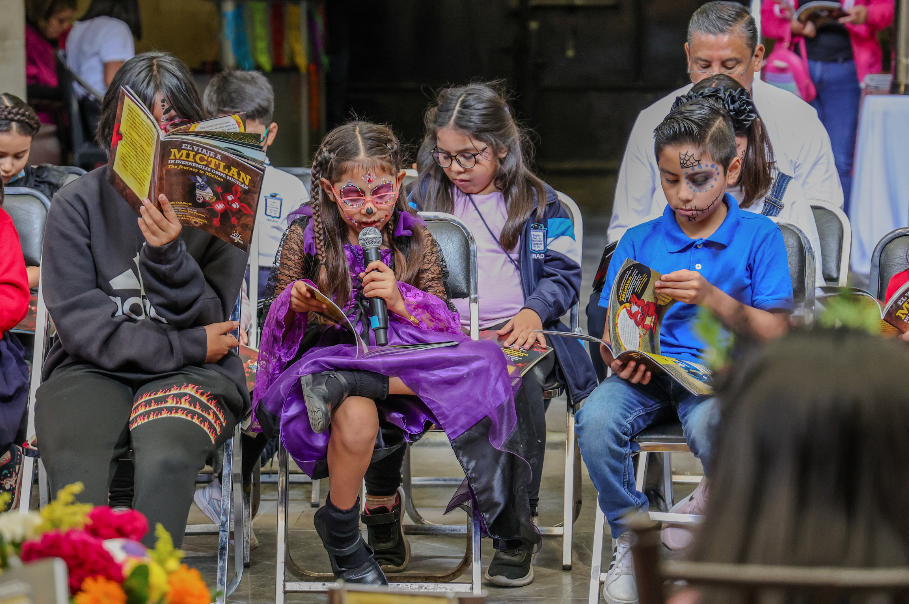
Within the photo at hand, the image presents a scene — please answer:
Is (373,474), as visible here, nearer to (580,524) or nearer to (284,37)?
(580,524)

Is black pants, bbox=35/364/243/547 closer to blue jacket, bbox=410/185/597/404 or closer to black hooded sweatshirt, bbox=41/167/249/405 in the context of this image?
black hooded sweatshirt, bbox=41/167/249/405

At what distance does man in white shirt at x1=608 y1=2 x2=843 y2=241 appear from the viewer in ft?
11.5

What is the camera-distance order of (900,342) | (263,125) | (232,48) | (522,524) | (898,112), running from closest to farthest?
(900,342)
(522,524)
(263,125)
(898,112)
(232,48)

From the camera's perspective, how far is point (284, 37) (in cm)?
843

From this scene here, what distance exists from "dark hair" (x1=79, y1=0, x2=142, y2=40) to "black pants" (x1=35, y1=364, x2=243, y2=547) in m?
4.26

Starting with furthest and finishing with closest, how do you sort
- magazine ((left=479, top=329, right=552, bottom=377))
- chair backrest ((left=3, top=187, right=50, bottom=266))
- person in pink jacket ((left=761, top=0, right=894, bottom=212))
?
1. person in pink jacket ((left=761, top=0, right=894, bottom=212))
2. chair backrest ((left=3, top=187, right=50, bottom=266))
3. magazine ((left=479, top=329, right=552, bottom=377))

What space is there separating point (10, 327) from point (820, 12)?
178 inches

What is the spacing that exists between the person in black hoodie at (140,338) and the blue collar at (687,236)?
1118 millimetres

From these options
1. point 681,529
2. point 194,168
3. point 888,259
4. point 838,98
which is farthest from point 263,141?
point 838,98

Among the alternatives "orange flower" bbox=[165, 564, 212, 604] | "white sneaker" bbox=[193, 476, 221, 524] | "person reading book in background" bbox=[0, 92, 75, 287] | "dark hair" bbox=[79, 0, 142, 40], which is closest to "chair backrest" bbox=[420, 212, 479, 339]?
"white sneaker" bbox=[193, 476, 221, 524]

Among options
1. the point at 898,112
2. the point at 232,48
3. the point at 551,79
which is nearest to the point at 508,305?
the point at 898,112

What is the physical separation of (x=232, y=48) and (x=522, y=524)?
643 centimetres

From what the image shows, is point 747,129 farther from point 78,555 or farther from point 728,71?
point 78,555

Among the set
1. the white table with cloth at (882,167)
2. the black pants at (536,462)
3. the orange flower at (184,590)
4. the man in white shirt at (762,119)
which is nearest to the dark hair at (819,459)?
the orange flower at (184,590)
